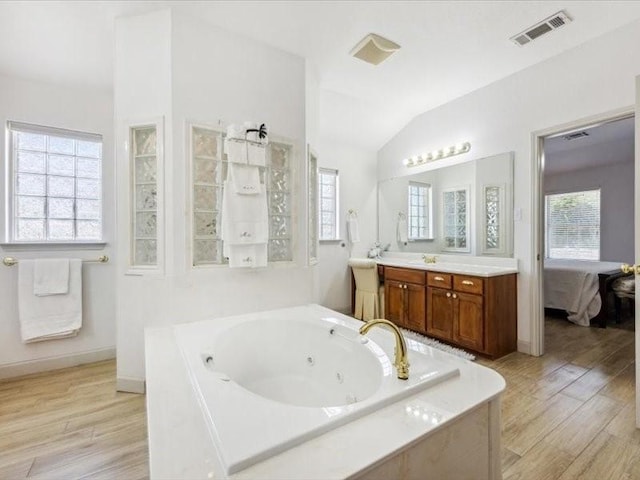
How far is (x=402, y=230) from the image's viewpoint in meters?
4.11

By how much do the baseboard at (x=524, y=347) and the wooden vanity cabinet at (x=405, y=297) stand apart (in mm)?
851

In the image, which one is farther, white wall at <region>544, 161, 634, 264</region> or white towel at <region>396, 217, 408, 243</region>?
white wall at <region>544, 161, 634, 264</region>

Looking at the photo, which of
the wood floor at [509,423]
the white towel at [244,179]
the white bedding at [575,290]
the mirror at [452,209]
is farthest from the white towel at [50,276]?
the white bedding at [575,290]

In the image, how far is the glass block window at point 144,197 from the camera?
218 centimetres

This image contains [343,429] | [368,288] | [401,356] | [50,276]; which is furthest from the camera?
[368,288]

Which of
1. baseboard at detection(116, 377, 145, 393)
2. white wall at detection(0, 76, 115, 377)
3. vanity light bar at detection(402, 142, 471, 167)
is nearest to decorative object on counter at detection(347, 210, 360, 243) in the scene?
vanity light bar at detection(402, 142, 471, 167)

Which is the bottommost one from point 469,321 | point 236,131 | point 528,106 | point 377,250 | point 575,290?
point 469,321

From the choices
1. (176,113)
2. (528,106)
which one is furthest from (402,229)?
(176,113)

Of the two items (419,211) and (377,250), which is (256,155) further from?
(377,250)

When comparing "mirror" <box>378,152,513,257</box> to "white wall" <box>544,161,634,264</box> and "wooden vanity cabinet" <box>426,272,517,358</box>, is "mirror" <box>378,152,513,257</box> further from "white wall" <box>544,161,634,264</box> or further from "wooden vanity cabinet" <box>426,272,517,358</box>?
"white wall" <box>544,161,634,264</box>

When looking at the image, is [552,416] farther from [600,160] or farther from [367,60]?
[600,160]

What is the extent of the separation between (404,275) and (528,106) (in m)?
1.98

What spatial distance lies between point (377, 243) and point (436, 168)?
1302 millimetres

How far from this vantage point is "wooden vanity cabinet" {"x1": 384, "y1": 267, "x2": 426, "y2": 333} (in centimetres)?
322
